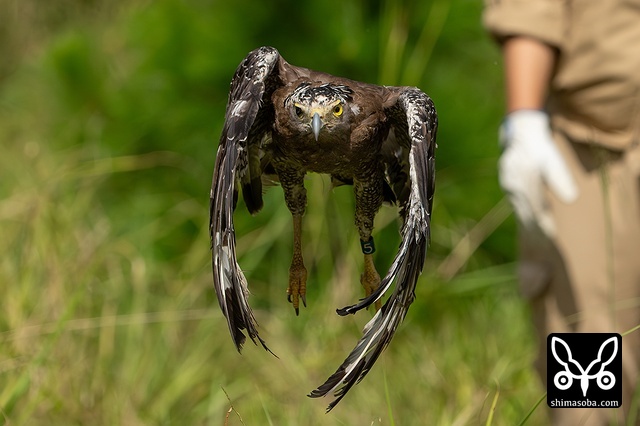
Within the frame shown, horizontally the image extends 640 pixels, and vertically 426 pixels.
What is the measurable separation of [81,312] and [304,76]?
105 inches

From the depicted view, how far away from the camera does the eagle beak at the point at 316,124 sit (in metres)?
1.15

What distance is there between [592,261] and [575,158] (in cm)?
34

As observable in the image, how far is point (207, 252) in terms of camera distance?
4156 mm

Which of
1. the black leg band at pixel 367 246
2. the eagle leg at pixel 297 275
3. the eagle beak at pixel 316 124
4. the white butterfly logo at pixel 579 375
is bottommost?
the white butterfly logo at pixel 579 375

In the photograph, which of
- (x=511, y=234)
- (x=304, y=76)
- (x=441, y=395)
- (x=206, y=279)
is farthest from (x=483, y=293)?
(x=304, y=76)

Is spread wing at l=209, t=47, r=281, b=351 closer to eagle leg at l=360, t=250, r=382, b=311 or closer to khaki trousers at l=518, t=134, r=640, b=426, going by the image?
eagle leg at l=360, t=250, r=382, b=311

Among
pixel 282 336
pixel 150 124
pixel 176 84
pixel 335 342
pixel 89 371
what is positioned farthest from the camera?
pixel 150 124

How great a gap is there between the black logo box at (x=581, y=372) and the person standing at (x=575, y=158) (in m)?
0.55

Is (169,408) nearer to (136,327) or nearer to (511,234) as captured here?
(136,327)

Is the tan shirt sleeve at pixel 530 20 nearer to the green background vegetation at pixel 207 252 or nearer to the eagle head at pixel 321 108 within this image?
the green background vegetation at pixel 207 252

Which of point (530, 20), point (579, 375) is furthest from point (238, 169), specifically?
point (530, 20)

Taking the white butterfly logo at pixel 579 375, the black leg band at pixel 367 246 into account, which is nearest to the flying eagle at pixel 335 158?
the black leg band at pixel 367 246

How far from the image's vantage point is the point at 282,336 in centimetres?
381

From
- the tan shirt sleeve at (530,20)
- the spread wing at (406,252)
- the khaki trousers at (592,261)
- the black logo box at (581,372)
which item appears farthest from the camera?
the khaki trousers at (592,261)
